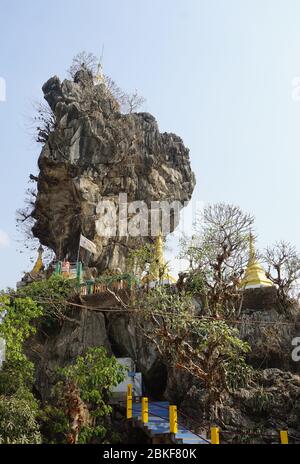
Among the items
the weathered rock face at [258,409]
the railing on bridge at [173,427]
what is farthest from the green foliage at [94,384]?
the weathered rock face at [258,409]

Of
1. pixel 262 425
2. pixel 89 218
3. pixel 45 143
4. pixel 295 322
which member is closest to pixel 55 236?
pixel 89 218

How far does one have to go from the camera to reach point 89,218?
67.2 feet

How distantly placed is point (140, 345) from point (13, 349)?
13.6ft

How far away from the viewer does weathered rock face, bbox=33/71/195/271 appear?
828 inches

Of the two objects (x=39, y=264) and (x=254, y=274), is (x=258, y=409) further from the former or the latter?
(x=39, y=264)

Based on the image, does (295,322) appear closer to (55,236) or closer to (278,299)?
(278,299)

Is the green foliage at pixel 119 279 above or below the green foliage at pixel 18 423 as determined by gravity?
above

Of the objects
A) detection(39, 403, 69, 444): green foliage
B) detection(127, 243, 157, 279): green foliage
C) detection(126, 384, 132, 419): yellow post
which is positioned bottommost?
detection(39, 403, 69, 444): green foliage

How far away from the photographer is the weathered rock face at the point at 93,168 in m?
21.0

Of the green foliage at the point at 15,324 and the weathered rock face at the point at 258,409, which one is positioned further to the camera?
the green foliage at the point at 15,324

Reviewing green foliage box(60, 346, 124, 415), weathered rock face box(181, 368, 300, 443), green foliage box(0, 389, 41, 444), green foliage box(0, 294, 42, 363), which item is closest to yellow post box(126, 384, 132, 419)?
green foliage box(60, 346, 124, 415)

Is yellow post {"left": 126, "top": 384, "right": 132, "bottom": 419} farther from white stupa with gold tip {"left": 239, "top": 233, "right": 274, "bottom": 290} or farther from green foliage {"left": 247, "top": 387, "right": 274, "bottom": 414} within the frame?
white stupa with gold tip {"left": 239, "top": 233, "right": 274, "bottom": 290}

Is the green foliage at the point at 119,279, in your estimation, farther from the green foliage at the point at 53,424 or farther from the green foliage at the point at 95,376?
the green foliage at the point at 53,424

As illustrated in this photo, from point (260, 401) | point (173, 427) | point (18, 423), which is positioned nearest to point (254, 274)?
point (260, 401)
